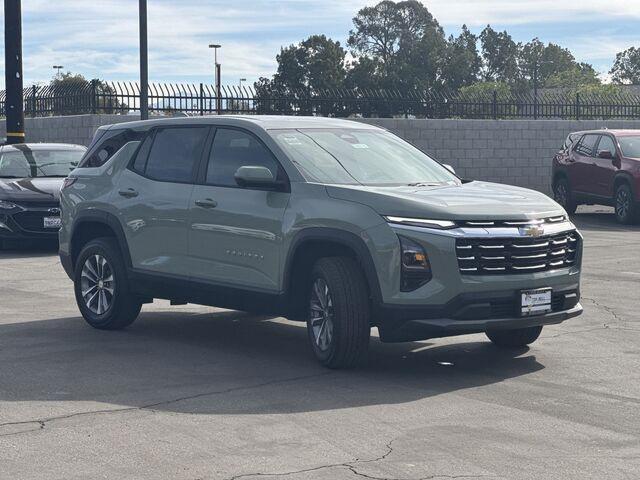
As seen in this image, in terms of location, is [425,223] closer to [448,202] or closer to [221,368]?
[448,202]

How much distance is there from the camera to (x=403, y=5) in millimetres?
117938

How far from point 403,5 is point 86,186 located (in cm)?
10947

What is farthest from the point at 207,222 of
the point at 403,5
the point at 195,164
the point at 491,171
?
the point at 403,5

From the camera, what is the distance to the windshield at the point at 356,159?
363 inches

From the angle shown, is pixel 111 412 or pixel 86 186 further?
pixel 86 186

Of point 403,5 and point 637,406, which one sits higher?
point 403,5

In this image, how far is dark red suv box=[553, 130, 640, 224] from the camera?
75.3 feet

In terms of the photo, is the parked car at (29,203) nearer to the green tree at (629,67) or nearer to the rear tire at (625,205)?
the rear tire at (625,205)

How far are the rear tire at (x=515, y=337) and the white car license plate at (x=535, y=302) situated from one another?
2.91 ft

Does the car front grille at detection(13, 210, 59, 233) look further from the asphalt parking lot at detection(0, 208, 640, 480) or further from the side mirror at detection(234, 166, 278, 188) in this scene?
the side mirror at detection(234, 166, 278, 188)

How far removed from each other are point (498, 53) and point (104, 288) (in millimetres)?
128863

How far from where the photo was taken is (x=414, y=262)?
8289 millimetres

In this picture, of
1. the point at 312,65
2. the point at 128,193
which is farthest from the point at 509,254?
the point at 312,65

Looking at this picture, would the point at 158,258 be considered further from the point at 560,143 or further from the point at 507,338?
the point at 560,143
